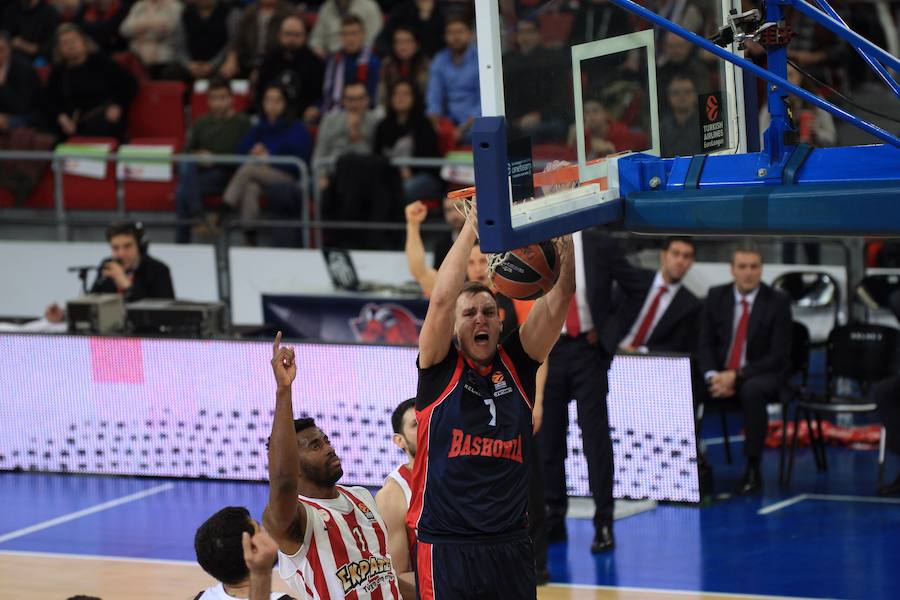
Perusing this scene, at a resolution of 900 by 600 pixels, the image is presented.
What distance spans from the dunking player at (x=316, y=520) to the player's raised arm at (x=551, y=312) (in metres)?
0.90

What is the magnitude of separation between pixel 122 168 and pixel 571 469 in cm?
689

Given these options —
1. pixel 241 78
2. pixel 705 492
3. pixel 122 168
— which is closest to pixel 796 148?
pixel 705 492

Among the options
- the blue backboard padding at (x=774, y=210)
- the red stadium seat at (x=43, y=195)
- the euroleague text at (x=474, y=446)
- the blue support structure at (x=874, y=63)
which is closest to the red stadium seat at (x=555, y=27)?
the blue backboard padding at (x=774, y=210)

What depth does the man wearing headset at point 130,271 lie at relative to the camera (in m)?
11.8

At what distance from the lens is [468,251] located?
5.51m

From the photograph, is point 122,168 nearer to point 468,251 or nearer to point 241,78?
point 241,78

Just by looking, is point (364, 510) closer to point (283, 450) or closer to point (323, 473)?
point (323, 473)

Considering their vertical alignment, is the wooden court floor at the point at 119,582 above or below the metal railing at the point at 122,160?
below

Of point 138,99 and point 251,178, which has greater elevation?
point 138,99

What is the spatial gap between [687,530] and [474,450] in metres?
4.25

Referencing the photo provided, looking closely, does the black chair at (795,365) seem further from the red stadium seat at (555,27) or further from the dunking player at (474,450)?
the red stadium seat at (555,27)

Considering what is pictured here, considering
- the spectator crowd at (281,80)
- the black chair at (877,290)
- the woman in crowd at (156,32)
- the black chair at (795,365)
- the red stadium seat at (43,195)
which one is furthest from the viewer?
the woman in crowd at (156,32)

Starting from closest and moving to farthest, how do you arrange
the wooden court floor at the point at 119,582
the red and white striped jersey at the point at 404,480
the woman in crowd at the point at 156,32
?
the red and white striped jersey at the point at 404,480, the wooden court floor at the point at 119,582, the woman in crowd at the point at 156,32

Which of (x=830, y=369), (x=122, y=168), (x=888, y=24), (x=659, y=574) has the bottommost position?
(x=659, y=574)
